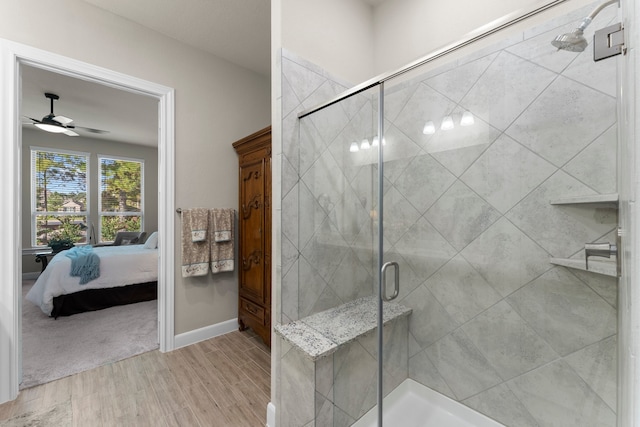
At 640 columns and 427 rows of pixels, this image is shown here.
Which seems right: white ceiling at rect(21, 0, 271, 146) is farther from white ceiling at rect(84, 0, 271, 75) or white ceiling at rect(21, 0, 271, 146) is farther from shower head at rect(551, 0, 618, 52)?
shower head at rect(551, 0, 618, 52)

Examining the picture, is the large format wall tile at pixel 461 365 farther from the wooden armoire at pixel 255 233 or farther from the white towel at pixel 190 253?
the white towel at pixel 190 253

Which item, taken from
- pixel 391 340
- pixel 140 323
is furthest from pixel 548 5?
pixel 140 323

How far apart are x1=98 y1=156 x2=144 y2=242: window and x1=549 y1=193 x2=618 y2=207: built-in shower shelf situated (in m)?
7.19

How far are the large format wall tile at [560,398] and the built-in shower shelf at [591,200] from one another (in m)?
0.72

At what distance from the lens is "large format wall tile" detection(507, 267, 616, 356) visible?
1.13 metres

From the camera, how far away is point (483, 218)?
1.44m

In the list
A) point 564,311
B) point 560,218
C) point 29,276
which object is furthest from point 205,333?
point 29,276

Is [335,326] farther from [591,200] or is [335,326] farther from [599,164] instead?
[599,164]

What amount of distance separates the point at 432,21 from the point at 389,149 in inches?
40.3

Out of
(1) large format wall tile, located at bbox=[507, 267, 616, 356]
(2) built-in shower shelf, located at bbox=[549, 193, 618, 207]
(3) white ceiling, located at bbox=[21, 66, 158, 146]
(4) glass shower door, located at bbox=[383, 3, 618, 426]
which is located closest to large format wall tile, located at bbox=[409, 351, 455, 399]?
(4) glass shower door, located at bbox=[383, 3, 618, 426]

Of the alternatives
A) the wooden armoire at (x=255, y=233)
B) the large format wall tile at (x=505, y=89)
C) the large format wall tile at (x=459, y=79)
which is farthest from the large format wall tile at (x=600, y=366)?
the wooden armoire at (x=255, y=233)

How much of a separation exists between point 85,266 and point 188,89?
8.11 feet

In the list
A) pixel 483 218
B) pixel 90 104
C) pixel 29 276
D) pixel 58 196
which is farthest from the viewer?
pixel 58 196

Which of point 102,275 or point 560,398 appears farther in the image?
point 102,275
